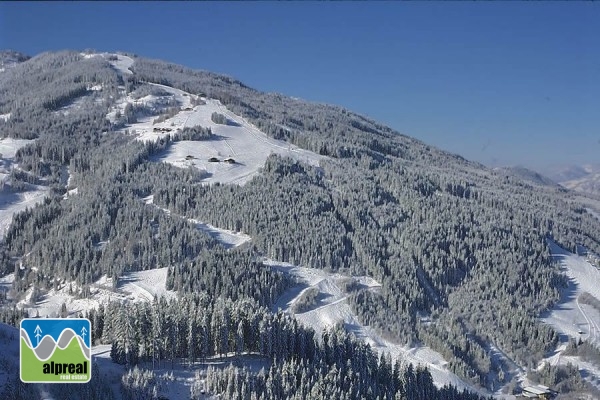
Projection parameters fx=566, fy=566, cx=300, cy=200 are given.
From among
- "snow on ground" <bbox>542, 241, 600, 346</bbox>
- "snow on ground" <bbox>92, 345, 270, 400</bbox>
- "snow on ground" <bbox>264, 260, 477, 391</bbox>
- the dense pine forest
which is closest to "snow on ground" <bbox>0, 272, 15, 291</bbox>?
the dense pine forest

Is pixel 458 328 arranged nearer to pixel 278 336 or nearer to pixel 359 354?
pixel 359 354

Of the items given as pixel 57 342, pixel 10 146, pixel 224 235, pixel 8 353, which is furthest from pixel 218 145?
pixel 57 342

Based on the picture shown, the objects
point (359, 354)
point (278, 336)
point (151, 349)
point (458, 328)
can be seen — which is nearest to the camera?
point (151, 349)

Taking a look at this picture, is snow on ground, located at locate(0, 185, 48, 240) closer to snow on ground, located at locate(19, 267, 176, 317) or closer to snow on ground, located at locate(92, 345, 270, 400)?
snow on ground, located at locate(19, 267, 176, 317)

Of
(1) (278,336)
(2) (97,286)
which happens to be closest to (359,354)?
(1) (278,336)

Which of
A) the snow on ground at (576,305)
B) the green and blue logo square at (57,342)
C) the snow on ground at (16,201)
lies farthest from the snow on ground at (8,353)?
the snow on ground at (576,305)

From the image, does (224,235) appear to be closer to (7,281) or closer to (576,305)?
(7,281)
